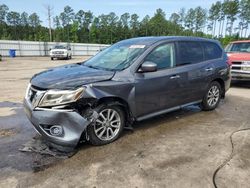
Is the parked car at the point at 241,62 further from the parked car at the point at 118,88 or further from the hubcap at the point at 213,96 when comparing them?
the parked car at the point at 118,88

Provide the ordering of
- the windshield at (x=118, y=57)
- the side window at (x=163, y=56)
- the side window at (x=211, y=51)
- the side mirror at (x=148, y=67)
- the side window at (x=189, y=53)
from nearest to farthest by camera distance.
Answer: the side mirror at (x=148, y=67) → the windshield at (x=118, y=57) → the side window at (x=163, y=56) → the side window at (x=189, y=53) → the side window at (x=211, y=51)

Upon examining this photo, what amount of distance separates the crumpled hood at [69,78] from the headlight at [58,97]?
79 mm

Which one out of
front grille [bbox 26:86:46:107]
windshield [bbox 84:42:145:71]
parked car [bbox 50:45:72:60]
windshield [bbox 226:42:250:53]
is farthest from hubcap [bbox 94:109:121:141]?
parked car [bbox 50:45:72:60]

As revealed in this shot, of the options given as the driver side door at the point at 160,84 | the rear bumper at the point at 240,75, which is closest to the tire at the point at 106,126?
the driver side door at the point at 160,84

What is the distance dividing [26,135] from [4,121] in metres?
1.14

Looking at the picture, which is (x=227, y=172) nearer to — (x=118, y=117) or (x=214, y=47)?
(x=118, y=117)

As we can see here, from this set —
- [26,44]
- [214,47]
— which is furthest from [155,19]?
[214,47]

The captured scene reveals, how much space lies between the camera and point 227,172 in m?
3.12

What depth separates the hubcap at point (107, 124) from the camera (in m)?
A: 3.82

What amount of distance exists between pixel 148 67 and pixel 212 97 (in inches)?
102

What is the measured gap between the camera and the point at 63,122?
3439mm

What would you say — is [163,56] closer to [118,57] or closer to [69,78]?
[118,57]

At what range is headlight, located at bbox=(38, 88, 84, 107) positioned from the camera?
3.43m

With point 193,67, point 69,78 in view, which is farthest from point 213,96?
point 69,78
